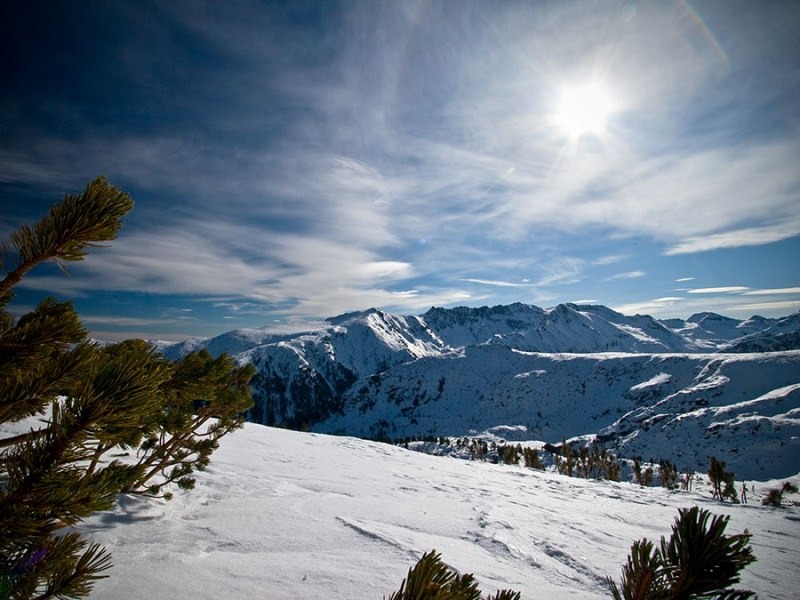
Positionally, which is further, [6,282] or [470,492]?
[470,492]

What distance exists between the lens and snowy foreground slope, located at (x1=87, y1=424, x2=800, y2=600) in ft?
11.3

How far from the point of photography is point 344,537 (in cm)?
482

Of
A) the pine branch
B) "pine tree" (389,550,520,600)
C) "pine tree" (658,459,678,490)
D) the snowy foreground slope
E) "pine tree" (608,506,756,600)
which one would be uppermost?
the pine branch

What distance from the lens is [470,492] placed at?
9789 mm

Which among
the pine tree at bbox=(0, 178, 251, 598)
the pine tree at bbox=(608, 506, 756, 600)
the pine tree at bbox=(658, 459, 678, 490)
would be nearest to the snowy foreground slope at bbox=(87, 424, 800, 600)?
the pine tree at bbox=(0, 178, 251, 598)

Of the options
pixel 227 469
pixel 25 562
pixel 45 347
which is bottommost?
pixel 227 469

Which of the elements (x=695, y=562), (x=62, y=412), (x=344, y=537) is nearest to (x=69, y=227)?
(x=62, y=412)

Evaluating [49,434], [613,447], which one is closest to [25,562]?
[49,434]

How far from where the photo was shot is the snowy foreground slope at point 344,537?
3.45 meters

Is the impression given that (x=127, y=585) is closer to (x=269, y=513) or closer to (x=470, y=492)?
(x=269, y=513)

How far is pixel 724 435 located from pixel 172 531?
15577 centimetres

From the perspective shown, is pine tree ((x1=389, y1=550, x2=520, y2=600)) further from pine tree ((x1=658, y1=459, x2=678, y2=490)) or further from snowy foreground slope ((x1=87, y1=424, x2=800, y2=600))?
pine tree ((x1=658, y1=459, x2=678, y2=490))

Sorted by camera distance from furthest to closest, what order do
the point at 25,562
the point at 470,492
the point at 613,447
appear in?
the point at 613,447
the point at 470,492
the point at 25,562

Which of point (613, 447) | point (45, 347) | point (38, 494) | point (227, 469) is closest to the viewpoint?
point (38, 494)
